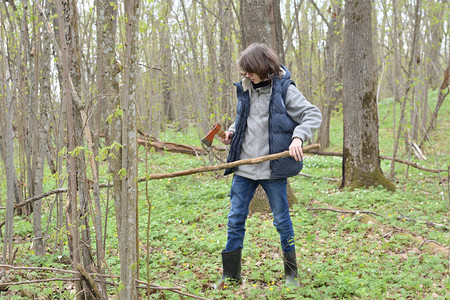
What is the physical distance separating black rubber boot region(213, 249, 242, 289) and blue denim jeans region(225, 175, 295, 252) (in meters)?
0.05

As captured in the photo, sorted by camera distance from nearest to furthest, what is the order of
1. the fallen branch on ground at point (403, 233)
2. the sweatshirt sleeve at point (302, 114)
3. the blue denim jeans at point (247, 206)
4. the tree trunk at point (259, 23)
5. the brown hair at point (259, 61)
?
the sweatshirt sleeve at point (302, 114)
the brown hair at point (259, 61)
the blue denim jeans at point (247, 206)
the fallen branch on ground at point (403, 233)
the tree trunk at point (259, 23)

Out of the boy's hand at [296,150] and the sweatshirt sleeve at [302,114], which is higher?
the sweatshirt sleeve at [302,114]

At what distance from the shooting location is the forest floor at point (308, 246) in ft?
9.86

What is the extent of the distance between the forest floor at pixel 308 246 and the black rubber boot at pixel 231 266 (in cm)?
8

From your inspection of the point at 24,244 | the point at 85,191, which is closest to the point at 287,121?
the point at 85,191

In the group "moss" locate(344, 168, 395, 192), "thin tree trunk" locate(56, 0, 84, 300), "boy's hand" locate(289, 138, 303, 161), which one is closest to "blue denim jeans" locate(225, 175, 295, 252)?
"boy's hand" locate(289, 138, 303, 161)

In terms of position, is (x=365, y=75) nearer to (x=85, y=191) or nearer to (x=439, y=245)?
(x=439, y=245)

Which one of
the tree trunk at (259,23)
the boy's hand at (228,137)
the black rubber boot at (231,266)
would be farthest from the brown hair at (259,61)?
the tree trunk at (259,23)

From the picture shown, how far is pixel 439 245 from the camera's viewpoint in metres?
3.84

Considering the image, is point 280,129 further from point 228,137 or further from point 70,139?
point 70,139

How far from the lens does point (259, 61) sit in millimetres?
2789

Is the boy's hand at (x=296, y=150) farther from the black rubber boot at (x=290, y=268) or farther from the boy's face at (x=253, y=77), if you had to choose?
the black rubber boot at (x=290, y=268)

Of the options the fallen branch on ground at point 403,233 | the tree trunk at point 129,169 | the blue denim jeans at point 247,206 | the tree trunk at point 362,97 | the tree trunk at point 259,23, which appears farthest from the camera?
the tree trunk at point 362,97

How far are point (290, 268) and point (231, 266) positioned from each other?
19.4 inches
